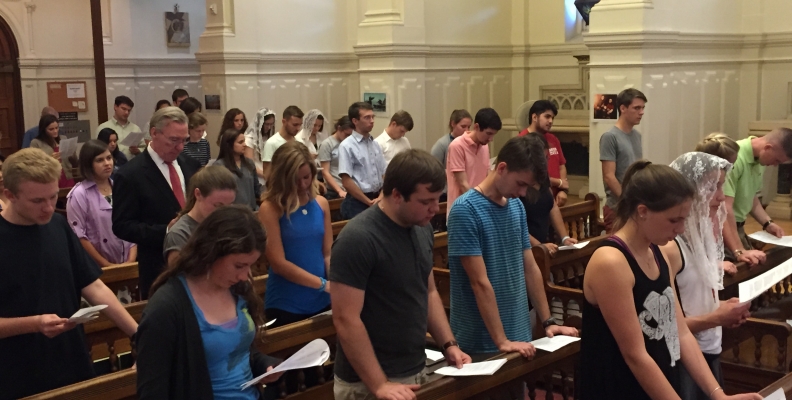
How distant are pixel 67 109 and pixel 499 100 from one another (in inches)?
263

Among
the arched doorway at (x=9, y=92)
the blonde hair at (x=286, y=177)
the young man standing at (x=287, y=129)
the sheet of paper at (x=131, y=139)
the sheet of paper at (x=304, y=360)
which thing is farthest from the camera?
the arched doorway at (x=9, y=92)

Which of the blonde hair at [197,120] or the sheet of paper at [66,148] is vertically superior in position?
the blonde hair at [197,120]

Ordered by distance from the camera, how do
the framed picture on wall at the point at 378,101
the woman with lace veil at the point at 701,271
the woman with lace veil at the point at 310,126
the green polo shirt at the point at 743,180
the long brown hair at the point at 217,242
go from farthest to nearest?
the framed picture on wall at the point at 378,101
the woman with lace veil at the point at 310,126
the green polo shirt at the point at 743,180
the woman with lace veil at the point at 701,271
the long brown hair at the point at 217,242

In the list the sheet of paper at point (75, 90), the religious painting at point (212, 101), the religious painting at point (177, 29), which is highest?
the religious painting at point (177, 29)

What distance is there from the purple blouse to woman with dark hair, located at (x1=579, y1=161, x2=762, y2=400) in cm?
359

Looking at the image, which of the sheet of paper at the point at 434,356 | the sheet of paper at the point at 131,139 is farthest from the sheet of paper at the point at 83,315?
the sheet of paper at the point at 131,139

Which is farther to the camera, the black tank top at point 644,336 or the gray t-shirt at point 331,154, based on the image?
the gray t-shirt at point 331,154

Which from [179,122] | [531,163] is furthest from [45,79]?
[531,163]

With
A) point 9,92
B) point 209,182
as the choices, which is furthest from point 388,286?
point 9,92

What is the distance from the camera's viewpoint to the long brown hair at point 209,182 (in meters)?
3.57

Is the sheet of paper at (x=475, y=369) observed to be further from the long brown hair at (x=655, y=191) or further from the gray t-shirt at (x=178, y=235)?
the gray t-shirt at (x=178, y=235)

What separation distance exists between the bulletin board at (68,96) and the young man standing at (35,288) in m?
10.7

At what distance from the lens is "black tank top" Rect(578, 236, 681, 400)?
2760 mm

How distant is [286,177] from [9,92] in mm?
10513
